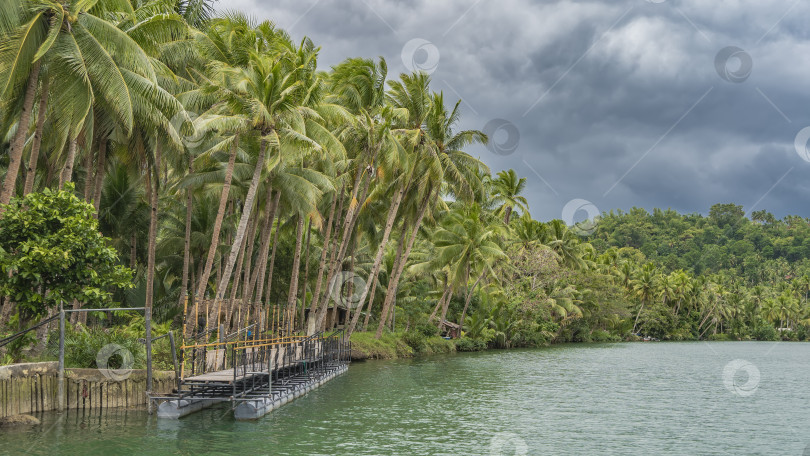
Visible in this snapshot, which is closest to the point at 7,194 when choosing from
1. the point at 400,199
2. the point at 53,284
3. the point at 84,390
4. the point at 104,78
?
the point at 53,284

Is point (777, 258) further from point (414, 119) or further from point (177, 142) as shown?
point (177, 142)

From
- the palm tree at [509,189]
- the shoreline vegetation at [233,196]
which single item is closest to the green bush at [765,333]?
the shoreline vegetation at [233,196]

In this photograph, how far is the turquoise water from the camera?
16.0 meters

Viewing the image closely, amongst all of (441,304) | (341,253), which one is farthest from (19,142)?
(441,304)

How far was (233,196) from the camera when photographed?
33.7m

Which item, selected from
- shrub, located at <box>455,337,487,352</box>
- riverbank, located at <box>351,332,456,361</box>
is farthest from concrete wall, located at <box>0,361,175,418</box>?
shrub, located at <box>455,337,487,352</box>

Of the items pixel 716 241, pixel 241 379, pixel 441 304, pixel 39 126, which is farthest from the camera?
pixel 716 241

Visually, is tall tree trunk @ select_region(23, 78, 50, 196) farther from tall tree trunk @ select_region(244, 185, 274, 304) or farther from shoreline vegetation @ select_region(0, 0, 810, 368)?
tall tree trunk @ select_region(244, 185, 274, 304)

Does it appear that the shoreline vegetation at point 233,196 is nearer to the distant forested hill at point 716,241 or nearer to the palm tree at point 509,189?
the palm tree at point 509,189

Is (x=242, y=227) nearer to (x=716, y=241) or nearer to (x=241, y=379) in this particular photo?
(x=241, y=379)

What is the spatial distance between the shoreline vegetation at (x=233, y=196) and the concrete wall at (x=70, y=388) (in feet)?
2.19

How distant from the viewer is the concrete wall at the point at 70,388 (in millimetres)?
16906

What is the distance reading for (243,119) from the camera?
25578 millimetres

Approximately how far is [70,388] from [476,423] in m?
11.4
